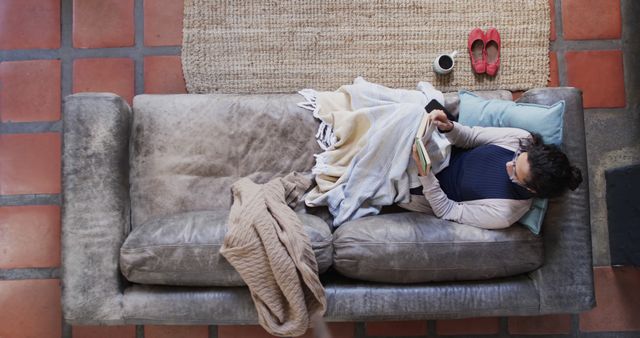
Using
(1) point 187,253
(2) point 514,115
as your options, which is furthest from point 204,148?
(2) point 514,115

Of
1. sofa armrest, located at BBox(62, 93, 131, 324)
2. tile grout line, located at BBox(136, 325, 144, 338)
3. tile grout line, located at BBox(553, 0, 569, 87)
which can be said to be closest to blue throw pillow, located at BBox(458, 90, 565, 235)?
tile grout line, located at BBox(553, 0, 569, 87)

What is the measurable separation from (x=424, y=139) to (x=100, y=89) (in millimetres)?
1351

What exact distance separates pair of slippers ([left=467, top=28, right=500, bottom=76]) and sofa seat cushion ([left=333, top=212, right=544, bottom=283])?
2.37 feet

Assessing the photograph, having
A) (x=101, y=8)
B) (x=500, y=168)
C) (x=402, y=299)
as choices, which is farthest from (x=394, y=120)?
(x=101, y=8)

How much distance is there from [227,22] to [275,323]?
3.86 ft

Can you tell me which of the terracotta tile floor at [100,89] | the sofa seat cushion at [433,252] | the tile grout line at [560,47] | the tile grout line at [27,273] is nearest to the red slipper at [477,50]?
the terracotta tile floor at [100,89]

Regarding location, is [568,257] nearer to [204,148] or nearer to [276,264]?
[276,264]

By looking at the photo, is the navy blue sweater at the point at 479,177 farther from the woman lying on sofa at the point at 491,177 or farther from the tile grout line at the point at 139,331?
the tile grout line at the point at 139,331

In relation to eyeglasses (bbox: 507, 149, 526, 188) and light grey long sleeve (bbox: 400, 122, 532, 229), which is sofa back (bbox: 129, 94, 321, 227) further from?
eyeglasses (bbox: 507, 149, 526, 188)

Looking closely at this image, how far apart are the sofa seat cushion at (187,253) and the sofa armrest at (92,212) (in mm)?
68

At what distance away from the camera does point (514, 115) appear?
1562 millimetres

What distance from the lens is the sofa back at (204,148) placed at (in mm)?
1657

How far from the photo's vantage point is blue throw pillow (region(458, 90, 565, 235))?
148 cm

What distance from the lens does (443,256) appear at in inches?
57.5
